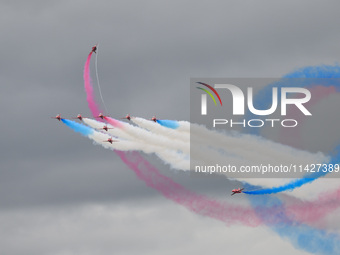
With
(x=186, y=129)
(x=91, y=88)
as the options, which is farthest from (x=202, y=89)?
(x=91, y=88)

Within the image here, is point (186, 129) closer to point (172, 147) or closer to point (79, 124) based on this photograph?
point (172, 147)

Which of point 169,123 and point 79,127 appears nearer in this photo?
point 169,123

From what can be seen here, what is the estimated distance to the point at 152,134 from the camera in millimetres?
166375

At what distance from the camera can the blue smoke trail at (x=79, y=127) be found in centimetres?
16950

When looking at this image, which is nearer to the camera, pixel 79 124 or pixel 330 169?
pixel 330 169

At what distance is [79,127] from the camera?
557ft

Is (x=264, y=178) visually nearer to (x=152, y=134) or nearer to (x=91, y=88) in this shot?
(x=152, y=134)

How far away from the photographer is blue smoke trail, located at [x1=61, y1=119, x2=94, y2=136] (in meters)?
170

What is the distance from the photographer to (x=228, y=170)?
16025 centimetres

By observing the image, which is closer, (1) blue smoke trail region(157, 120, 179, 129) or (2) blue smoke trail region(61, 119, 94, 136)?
(1) blue smoke trail region(157, 120, 179, 129)

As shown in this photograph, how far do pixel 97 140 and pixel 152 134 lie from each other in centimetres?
907

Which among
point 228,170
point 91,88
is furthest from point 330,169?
point 91,88

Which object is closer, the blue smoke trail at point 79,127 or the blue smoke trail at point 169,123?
the blue smoke trail at point 169,123

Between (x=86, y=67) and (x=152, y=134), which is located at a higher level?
(x=86, y=67)
